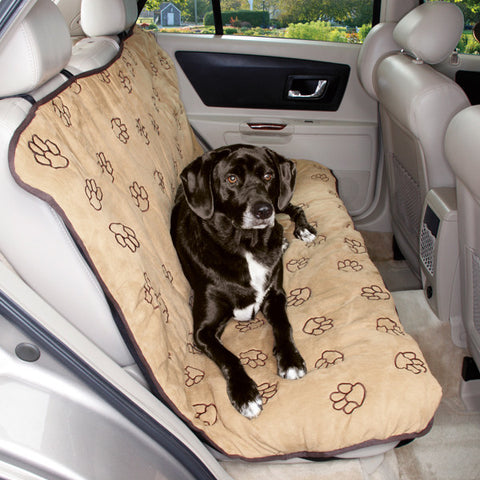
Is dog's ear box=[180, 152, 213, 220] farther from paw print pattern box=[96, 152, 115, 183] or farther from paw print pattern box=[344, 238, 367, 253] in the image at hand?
paw print pattern box=[344, 238, 367, 253]

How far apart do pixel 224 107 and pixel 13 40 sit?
2.14 meters

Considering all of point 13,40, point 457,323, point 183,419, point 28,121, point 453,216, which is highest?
point 13,40

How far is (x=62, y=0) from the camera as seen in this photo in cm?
247

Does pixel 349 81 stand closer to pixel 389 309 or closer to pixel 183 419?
pixel 389 309

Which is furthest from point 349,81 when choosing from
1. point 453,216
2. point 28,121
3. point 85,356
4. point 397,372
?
point 85,356

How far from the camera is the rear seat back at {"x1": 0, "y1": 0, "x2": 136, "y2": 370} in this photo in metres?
1.14

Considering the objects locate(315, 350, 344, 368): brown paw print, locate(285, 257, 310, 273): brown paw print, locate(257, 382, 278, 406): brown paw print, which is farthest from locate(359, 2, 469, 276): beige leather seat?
locate(257, 382, 278, 406): brown paw print

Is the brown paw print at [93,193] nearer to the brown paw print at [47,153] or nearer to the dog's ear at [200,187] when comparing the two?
the brown paw print at [47,153]

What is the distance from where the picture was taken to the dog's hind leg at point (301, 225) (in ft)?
7.84

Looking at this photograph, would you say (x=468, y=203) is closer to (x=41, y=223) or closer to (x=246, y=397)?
(x=246, y=397)

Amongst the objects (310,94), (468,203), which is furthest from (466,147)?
(310,94)

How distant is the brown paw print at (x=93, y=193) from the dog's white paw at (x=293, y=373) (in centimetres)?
78

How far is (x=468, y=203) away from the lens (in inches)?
67.1

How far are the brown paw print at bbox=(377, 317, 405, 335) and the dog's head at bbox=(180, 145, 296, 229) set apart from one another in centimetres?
54
